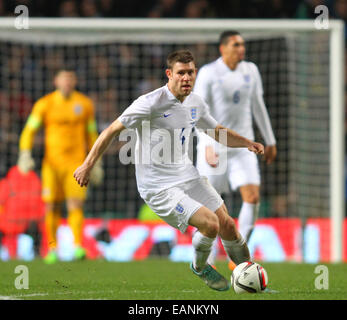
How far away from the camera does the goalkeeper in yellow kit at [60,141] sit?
33.9 ft

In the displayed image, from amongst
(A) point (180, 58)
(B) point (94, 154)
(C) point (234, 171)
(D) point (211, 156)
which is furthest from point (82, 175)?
(C) point (234, 171)

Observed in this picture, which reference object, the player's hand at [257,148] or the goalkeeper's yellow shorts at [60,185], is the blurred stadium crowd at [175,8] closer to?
the goalkeeper's yellow shorts at [60,185]

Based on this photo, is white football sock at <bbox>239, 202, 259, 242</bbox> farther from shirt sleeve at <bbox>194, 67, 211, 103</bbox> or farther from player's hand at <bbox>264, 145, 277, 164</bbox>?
shirt sleeve at <bbox>194, 67, 211, 103</bbox>

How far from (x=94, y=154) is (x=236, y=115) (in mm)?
2586

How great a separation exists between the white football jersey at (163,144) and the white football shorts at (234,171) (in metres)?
1.78

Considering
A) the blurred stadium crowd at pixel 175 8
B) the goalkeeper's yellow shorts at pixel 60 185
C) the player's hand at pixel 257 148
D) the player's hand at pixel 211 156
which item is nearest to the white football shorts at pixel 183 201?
the player's hand at pixel 257 148

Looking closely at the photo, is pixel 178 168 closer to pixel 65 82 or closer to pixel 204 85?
pixel 204 85

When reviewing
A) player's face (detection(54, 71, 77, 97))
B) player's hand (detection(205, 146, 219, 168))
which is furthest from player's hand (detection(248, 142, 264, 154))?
player's face (detection(54, 71, 77, 97))

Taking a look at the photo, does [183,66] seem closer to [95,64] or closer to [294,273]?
[294,273]

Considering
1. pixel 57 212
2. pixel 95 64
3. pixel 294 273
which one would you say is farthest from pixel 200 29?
pixel 294 273

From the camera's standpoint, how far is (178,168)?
6184 mm

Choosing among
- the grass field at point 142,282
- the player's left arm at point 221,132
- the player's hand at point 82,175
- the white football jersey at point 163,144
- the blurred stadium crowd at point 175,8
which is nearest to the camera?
the player's hand at point 82,175

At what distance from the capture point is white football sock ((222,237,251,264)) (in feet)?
20.3
